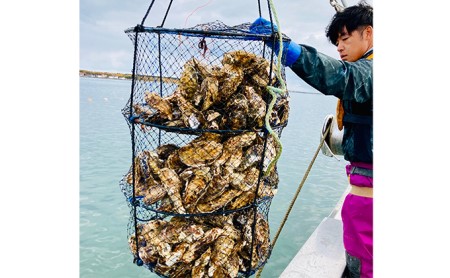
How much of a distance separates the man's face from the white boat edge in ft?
5.57

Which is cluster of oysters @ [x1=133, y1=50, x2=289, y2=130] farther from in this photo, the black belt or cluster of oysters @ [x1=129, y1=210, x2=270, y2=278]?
the black belt

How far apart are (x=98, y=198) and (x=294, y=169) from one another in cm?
749

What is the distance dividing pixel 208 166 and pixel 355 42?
126 centimetres

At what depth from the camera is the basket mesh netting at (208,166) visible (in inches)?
59.0

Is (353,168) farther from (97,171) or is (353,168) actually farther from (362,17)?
(97,171)

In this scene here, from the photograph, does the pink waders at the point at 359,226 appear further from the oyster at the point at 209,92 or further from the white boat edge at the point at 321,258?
the oyster at the point at 209,92

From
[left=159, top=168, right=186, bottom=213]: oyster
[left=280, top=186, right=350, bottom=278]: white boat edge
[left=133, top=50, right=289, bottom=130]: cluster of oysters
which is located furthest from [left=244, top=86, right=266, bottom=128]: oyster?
[left=280, top=186, right=350, bottom=278]: white boat edge

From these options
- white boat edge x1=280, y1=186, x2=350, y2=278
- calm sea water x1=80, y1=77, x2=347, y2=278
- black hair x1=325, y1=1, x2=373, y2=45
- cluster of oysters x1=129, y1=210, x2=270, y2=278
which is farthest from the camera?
calm sea water x1=80, y1=77, x2=347, y2=278

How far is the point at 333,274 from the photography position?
278cm

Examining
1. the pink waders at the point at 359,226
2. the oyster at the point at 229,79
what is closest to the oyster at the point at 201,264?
the oyster at the point at 229,79

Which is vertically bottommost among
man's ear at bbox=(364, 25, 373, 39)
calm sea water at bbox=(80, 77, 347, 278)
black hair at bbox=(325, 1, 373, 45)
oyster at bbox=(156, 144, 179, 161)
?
calm sea water at bbox=(80, 77, 347, 278)

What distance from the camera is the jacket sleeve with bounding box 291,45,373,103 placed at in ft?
4.85

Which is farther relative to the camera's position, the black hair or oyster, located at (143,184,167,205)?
the black hair

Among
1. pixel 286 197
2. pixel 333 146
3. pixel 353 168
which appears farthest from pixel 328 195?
pixel 353 168
